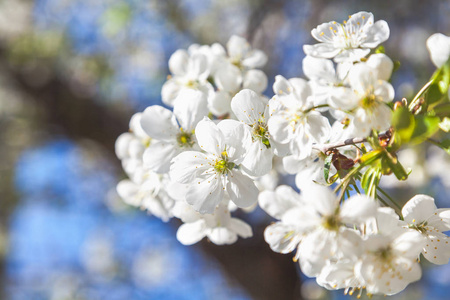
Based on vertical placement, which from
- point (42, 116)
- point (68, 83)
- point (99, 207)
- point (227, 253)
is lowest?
point (99, 207)

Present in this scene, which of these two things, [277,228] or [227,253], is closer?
[277,228]

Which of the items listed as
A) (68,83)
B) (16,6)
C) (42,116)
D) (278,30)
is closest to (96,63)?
(68,83)

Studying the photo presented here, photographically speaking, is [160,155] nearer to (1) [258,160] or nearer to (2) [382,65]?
(1) [258,160]

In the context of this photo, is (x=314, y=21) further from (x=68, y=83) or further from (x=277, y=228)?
(x=277, y=228)

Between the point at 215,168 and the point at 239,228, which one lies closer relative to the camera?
the point at 215,168

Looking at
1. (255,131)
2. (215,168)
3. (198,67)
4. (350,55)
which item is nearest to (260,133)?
(255,131)

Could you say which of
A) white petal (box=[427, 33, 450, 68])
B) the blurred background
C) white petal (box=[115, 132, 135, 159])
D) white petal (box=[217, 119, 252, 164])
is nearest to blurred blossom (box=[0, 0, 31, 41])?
the blurred background

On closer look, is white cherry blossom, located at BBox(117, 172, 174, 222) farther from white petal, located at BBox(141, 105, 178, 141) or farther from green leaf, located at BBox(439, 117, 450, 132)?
green leaf, located at BBox(439, 117, 450, 132)
